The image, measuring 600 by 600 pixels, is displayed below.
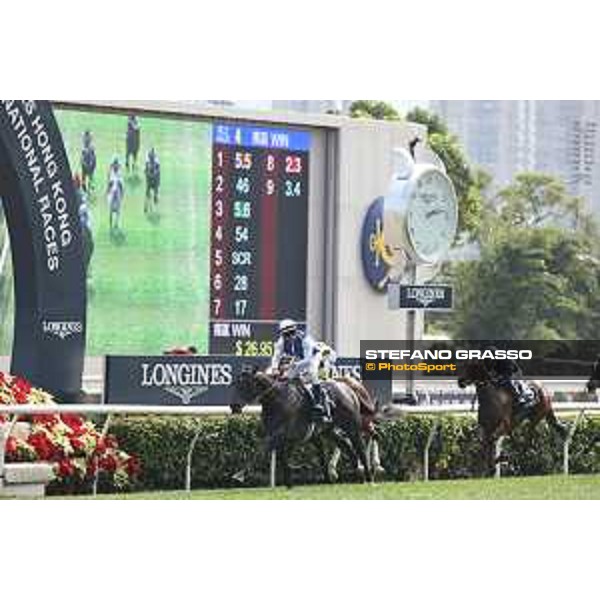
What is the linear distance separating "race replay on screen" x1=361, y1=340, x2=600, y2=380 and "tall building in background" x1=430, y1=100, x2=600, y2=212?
18.6 m

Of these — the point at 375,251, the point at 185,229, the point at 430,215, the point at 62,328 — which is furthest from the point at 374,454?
the point at 375,251

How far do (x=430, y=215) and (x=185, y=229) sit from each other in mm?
2878

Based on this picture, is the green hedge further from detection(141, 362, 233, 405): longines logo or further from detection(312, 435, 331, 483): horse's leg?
detection(141, 362, 233, 405): longines logo

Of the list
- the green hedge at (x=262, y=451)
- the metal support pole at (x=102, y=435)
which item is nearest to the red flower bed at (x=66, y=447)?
the metal support pole at (x=102, y=435)

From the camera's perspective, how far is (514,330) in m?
21.7

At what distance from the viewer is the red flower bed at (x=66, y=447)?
36.0 ft

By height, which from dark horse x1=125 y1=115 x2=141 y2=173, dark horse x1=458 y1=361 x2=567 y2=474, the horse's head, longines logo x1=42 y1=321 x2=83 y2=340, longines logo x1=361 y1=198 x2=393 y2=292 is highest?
dark horse x1=125 y1=115 x2=141 y2=173

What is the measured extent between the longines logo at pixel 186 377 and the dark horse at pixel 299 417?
99cm

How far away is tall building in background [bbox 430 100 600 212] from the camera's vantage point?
36781mm

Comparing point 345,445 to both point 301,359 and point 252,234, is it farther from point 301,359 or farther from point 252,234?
point 252,234

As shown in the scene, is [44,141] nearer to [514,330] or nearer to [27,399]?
[27,399]

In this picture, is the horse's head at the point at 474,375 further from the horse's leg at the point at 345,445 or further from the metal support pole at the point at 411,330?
the horse's leg at the point at 345,445

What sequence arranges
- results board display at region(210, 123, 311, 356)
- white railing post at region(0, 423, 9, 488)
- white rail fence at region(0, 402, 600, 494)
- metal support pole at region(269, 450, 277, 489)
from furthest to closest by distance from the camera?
results board display at region(210, 123, 311, 356) → metal support pole at region(269, 450, 277, 489) → white rail fence at region(0, 402, 600, 494) → white railing post at region(0, 423, 9, 488)

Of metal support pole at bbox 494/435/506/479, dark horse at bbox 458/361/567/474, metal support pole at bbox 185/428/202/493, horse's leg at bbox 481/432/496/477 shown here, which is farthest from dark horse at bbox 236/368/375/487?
metal support pole at bbox 494/435/506/479
